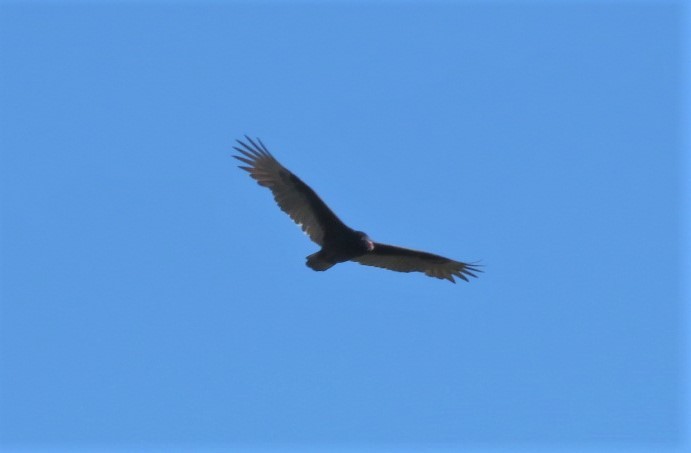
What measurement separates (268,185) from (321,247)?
4.27 ft

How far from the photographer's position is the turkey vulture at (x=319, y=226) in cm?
2711

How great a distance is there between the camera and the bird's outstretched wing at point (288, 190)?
27.3 m

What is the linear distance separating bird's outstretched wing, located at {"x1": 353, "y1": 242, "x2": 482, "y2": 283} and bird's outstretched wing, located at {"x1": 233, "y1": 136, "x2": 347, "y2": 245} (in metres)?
0.99

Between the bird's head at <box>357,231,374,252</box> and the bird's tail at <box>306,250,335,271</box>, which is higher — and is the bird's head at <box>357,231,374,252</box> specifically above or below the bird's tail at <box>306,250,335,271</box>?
above

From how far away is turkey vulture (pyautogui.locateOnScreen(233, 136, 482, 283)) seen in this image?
27109 mm

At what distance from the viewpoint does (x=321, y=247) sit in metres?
27.2

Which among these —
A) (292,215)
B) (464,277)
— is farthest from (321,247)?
(464,277)

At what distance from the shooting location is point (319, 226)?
89.7 ft

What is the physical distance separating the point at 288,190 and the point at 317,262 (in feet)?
4.20

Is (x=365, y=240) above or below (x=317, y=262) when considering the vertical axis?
above

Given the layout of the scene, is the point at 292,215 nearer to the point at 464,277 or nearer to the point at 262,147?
the point at 262,147

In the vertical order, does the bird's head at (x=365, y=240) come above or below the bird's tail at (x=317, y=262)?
above

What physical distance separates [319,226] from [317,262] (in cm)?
62

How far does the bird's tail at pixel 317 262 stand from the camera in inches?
1064
